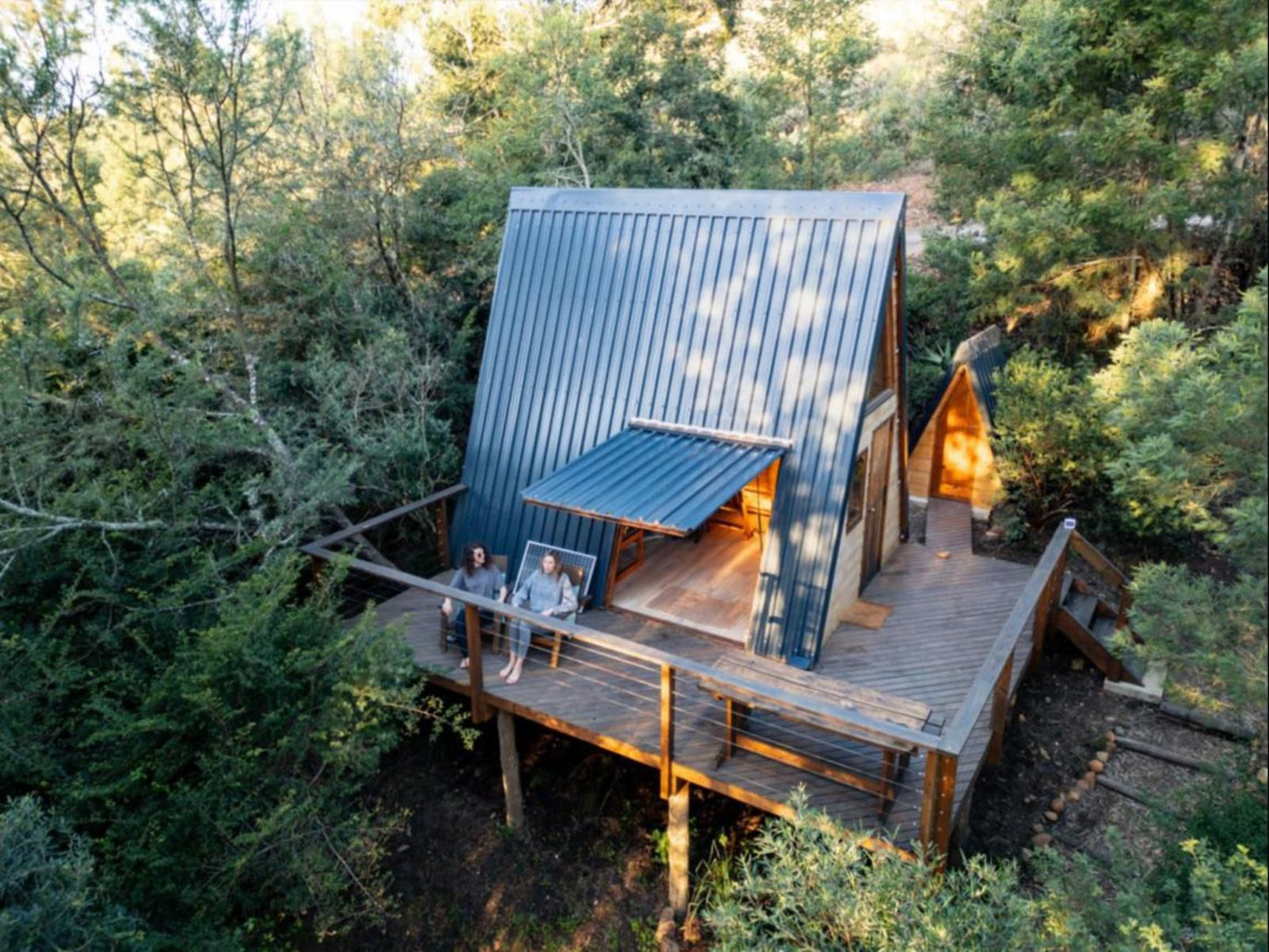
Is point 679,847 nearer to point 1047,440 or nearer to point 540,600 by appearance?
point 540,600

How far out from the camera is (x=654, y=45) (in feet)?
50.9

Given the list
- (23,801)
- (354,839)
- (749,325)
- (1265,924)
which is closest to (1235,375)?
(1265,924)

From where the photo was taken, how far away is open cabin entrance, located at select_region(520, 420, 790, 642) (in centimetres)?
603

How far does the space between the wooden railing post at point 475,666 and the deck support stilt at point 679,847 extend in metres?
1.77

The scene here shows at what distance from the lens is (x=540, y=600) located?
682 cm

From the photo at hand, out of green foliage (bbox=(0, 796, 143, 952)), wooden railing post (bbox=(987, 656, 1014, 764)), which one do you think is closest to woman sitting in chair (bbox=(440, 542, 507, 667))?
green foliage (bbox=(0, 796, 143, 952))

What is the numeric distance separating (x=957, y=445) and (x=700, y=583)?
15.9 feet

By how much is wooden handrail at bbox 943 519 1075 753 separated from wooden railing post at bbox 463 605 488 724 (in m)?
3.55

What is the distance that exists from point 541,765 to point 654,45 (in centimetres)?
1423

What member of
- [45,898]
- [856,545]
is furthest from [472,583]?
[856,545]

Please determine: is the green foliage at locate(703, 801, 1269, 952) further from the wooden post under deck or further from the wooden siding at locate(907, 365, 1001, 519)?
the wooden siding at locate(907, 365, 1001, 519)

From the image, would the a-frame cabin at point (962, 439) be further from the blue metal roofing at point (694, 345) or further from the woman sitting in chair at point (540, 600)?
the woman sitting in chair at point (540, 600)

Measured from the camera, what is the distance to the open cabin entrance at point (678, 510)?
6.03 m

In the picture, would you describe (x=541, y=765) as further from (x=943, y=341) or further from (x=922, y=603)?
(x=943, y=341)
